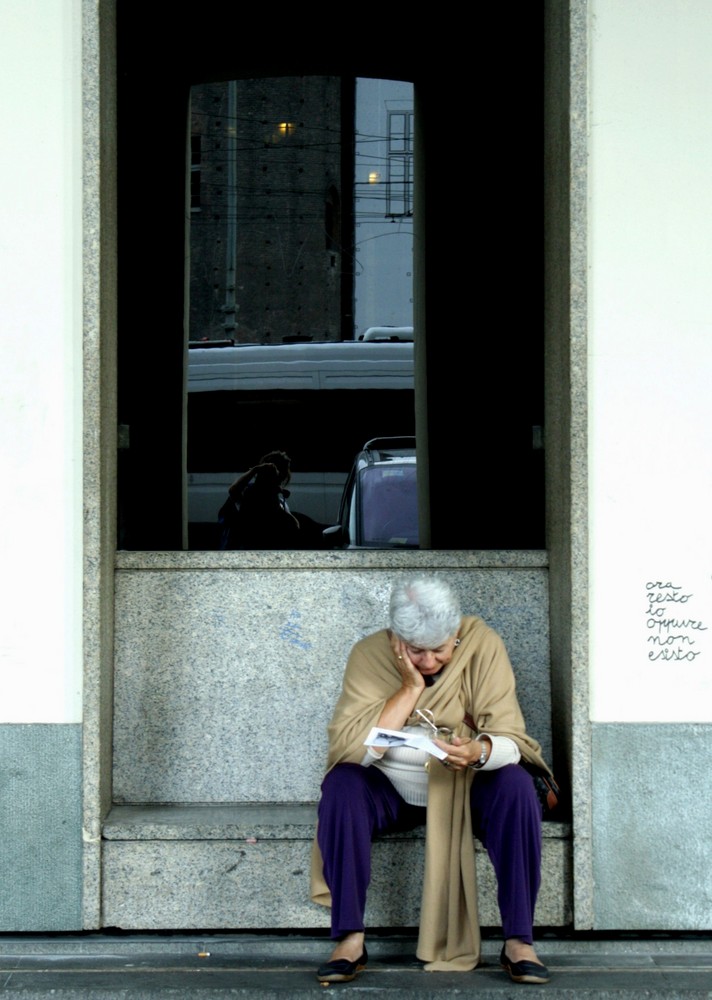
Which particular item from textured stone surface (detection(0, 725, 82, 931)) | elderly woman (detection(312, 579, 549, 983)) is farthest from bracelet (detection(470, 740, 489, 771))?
textured stone surface (detection(0, 725, 82, 931))

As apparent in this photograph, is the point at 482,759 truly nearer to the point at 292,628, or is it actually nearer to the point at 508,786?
the point at 508,786

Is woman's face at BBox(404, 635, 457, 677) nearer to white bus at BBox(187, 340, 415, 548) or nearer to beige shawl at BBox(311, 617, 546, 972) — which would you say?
beige shawl at BBox(311, 617, 546, 972)

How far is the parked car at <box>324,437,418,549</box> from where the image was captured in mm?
4789

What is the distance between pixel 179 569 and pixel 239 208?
1.50 m

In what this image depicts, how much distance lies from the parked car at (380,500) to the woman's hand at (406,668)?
0.87 metres

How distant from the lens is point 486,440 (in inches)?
194

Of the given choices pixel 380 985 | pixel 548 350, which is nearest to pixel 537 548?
pixel 548 350

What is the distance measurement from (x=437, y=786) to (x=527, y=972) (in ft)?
1.97

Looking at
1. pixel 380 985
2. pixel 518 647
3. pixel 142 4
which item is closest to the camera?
pixel 380 985

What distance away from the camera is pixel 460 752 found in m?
3.68

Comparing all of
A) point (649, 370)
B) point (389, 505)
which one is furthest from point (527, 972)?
point (649, 370)

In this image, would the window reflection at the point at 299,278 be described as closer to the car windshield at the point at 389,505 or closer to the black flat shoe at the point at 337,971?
the car windshield at the point at 389,505

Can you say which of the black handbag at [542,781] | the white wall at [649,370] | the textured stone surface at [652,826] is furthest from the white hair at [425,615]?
the textured stone surface at [652,826]

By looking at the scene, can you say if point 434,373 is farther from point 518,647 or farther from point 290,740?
point 290,740
